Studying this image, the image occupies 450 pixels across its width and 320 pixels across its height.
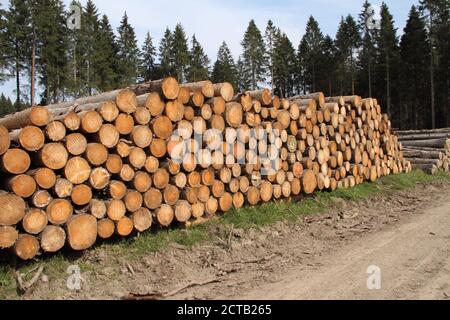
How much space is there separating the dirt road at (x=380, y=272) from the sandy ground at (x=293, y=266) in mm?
11

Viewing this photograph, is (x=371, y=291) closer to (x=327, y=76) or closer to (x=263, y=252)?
(x=263, y=252)

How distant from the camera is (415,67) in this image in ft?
124

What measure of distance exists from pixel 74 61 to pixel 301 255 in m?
31.7

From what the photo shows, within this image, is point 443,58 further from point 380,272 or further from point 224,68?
point 380,272

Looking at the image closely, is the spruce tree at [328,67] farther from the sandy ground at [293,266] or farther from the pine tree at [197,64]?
the sandy ground at [293,266]

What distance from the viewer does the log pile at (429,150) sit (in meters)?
15.0

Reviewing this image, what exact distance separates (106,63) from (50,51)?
20.5 feet

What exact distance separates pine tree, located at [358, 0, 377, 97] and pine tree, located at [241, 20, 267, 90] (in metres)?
11.4

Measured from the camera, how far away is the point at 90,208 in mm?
5703

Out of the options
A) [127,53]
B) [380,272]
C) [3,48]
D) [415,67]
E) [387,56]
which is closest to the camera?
[380,272]

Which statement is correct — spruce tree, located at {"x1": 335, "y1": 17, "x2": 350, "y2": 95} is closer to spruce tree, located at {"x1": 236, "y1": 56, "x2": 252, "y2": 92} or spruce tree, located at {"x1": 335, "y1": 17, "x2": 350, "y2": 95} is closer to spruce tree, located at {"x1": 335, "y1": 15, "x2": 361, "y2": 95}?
spruce tree, located at {"x1": 335, "y1": 15, "x2": 361, "y2": 95}

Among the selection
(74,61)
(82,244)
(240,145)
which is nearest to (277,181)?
(240,145)

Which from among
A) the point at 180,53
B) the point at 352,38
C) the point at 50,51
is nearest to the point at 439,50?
the point at 352,38

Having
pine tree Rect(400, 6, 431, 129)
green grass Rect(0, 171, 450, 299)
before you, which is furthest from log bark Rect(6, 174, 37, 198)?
pine tree Rect(400, 6, 431, 129)
